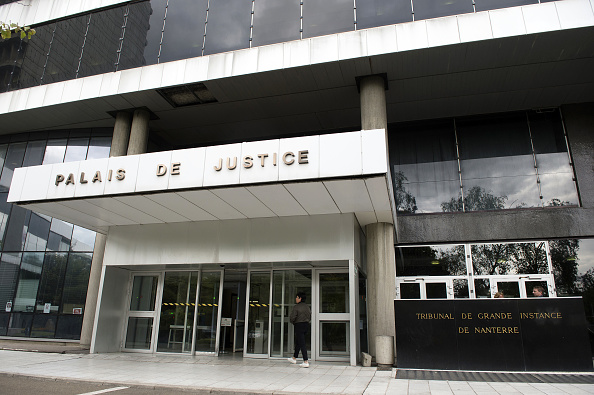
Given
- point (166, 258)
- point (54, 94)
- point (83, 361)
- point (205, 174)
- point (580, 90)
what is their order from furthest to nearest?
1. point (54, 94)
2. point (580, 90)
3. point (166, 258)
4. point (83, 361)
5. point (205, 174)

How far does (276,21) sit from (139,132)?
6098 mm

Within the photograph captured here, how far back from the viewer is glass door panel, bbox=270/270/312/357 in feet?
35.9

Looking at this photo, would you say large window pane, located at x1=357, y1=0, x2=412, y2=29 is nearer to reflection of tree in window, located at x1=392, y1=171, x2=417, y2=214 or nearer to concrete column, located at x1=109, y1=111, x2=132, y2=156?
reflection of tree in window, located at x1=392, y1=171, x2=417, y2=214

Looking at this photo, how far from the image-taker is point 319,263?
10836 millimetres

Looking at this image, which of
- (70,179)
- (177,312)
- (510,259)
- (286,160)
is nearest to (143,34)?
(70,179)

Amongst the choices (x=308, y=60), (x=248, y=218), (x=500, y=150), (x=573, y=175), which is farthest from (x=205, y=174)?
(x=573, y=175)

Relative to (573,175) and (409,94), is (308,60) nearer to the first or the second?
(409,94)

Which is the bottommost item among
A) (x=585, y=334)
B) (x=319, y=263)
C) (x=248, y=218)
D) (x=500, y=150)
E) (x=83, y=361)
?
(x=83, y=361)

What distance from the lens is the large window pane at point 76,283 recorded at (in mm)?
14332

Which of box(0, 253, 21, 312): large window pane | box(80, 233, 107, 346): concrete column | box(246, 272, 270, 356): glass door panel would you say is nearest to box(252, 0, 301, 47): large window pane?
box(246, 272, 270, 356): glass door panel

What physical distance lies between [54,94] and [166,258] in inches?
320

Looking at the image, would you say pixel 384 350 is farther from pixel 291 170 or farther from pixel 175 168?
pixel 175 168

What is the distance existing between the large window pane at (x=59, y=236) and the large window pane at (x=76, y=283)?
0.65 m

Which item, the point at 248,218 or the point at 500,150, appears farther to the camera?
the point at 500,150
